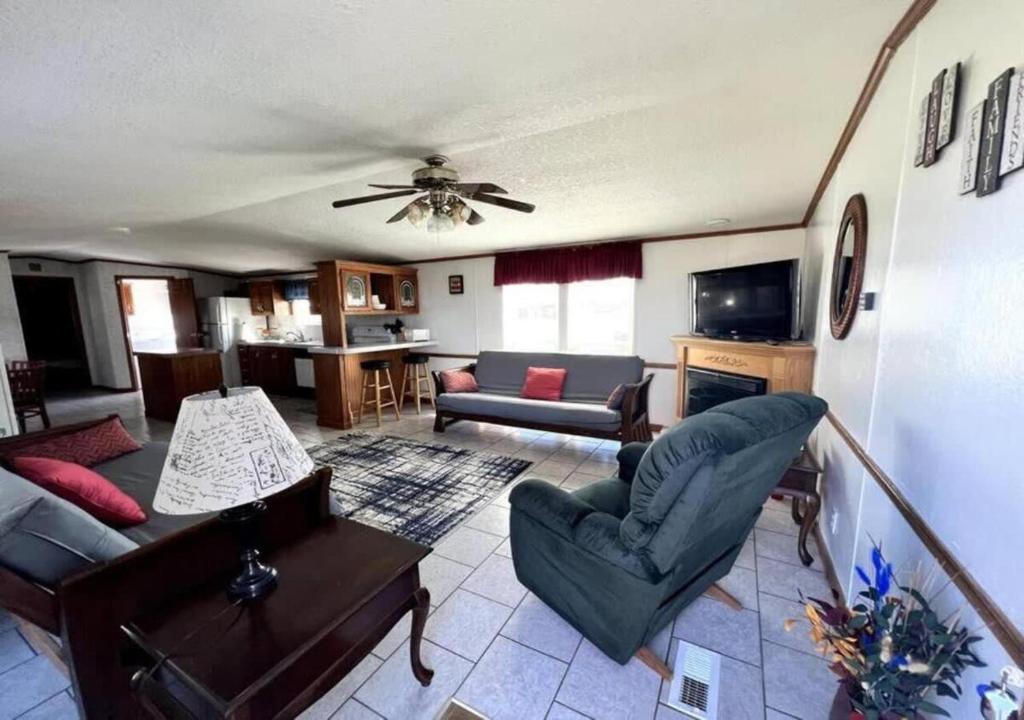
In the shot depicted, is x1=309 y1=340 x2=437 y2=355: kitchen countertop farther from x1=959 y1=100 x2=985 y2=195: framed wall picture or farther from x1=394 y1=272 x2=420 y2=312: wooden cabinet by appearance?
x1=959 y1=100 x2=985 y2=195: framed wall picture

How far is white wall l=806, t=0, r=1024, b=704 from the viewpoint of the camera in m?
0.79

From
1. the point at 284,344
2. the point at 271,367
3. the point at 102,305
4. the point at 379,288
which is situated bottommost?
the point at 271,367

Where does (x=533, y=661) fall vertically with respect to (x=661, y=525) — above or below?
below

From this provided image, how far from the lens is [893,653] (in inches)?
33.3

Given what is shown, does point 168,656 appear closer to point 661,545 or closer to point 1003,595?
point 661,545

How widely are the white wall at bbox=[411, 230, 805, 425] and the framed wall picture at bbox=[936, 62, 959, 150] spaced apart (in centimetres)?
315

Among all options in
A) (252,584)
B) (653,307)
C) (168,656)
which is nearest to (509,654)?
(252,584)

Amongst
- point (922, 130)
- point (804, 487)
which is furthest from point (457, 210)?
point (804, 487)

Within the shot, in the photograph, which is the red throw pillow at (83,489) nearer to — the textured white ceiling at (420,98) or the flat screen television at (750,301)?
the textured white ceiling at (420,98)

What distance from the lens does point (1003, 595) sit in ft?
2.49

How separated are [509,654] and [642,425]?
2632 millimetres

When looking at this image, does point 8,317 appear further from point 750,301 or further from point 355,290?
point 750,301

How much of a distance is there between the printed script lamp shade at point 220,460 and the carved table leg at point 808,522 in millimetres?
2340

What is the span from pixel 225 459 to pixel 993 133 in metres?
1.87
